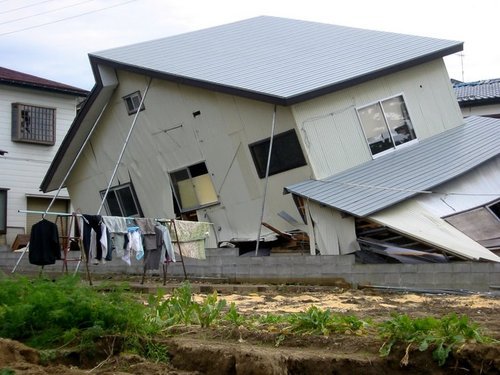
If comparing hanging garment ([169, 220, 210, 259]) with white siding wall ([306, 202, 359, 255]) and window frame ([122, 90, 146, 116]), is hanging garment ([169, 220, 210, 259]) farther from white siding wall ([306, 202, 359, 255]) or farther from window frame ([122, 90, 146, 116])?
window frame ([122, 90, 146, 116])

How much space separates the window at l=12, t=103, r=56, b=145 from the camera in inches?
1182

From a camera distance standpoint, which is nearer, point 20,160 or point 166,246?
point 166,246

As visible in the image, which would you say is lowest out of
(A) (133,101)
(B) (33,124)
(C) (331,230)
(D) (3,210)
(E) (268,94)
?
(C) (331,230)

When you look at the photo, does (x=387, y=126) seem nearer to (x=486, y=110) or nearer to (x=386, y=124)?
(x=386, y=124)

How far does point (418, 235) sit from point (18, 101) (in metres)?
18.6

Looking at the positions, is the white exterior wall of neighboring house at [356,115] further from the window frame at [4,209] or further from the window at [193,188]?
the window frame at [4,209]

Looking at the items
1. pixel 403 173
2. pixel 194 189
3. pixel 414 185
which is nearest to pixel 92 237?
pixel 194 189

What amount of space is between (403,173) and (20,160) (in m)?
16.4

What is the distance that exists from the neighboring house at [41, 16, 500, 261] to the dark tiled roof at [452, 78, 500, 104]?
391 inches

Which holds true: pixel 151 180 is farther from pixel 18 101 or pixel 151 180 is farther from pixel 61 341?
pixel 61 341

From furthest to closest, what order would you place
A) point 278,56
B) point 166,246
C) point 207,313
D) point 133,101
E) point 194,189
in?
1. point 133,101
2. point 278,56
3. point 194,189
4. point 166,246
5. point 207,313

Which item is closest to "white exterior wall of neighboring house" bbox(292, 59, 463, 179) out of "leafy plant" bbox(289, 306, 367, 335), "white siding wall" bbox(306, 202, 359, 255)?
"white siding wall" bbox(306, 202, 359, 255)

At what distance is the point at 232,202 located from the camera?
20.6 m

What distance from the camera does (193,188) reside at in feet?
70.6
